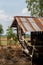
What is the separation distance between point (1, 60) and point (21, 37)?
4180 mm

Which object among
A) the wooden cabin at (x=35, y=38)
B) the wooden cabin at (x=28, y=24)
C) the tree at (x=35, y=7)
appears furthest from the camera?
the tree at (x=35, y=7)

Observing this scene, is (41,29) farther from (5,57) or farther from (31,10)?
(31,10)

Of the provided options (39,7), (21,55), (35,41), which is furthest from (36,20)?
(39,7)

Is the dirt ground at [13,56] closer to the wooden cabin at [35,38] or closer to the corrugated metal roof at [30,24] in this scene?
the wooden cabin at [35,38]

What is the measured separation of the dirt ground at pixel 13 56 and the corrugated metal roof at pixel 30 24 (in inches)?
149

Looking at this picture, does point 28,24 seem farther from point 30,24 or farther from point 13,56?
point 13,56

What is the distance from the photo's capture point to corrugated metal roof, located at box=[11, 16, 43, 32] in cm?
2263

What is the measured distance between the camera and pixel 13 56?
25938 mm

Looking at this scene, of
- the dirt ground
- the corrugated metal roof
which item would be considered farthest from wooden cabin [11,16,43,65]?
the dirt ground

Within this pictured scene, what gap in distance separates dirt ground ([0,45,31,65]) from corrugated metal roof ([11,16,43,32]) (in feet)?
12.4

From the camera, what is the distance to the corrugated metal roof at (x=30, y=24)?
2263cm

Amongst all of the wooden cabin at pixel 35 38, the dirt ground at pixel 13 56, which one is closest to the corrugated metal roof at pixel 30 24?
the wooden cabin at pixel 35 38

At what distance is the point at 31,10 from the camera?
163 ft

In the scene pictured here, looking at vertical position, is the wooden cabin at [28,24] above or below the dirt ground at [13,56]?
above
